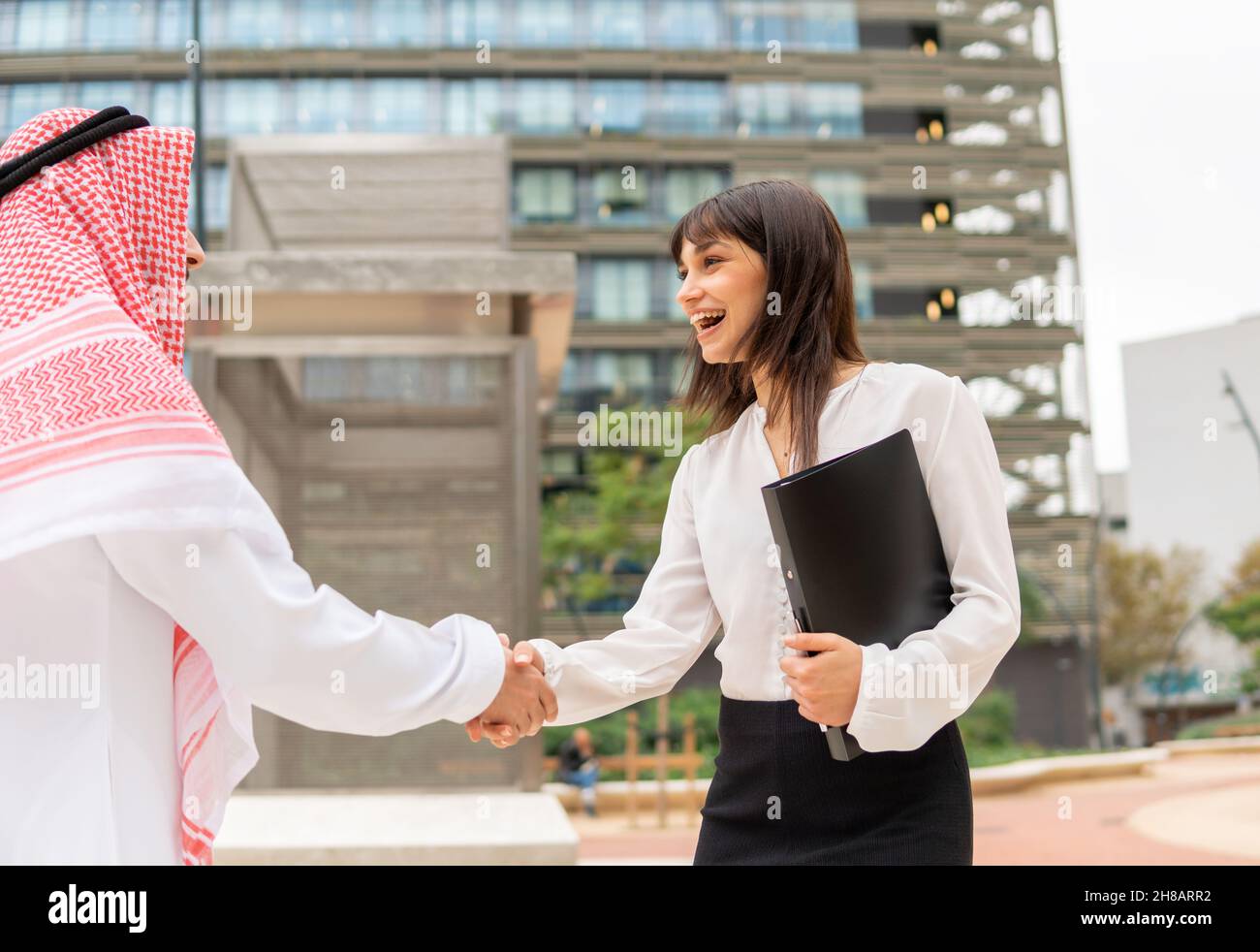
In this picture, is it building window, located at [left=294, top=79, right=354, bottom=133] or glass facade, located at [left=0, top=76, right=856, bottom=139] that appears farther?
building window, located at [left=294, top=79, right=354, bottom=133]

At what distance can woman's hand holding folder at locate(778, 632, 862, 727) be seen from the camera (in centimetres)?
190

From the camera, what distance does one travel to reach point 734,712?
2.19 meters

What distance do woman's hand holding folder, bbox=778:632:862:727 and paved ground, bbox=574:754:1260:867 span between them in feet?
29.5

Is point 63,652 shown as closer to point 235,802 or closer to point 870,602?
point 870,602

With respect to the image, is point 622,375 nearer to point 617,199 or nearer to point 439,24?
point 617,199

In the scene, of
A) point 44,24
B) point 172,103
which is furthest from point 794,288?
point 44,24

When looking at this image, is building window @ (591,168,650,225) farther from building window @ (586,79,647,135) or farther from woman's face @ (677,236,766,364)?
woman's face @ (677,236,766,364)

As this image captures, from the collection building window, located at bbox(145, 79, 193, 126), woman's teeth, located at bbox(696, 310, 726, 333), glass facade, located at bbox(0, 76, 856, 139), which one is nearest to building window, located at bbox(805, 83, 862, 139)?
glass facade, located at bbox(0, 76, 856, 139)

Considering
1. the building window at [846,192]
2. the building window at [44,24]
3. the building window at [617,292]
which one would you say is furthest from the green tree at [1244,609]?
the building window at [44,24]

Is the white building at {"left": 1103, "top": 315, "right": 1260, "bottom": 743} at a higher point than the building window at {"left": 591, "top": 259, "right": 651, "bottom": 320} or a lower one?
lower

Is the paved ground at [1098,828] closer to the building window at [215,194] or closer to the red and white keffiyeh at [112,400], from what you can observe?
the red and white keffiyeh at [112,400]

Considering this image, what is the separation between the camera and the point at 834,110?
39.1m

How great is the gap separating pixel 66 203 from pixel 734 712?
1487mm
